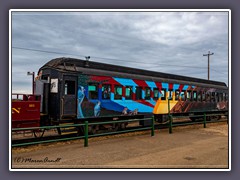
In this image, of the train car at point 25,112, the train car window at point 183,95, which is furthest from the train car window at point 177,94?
the train car at point 25,112

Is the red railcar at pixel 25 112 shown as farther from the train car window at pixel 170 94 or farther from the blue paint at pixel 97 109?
the train car window at pixel 170 94

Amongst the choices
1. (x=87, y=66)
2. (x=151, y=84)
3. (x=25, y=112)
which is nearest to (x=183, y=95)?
(x=151, y=84)

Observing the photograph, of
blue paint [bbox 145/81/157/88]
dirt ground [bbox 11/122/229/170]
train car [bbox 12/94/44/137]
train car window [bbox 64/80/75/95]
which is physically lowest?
dirt ground [bbox 11/122/229/170]

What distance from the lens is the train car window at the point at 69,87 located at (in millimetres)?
12445

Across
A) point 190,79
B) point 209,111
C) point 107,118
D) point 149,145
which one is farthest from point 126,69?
point 209,111

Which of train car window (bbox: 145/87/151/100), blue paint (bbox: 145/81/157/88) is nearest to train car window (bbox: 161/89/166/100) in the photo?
blue paint (bbox: 145/81/157/88)

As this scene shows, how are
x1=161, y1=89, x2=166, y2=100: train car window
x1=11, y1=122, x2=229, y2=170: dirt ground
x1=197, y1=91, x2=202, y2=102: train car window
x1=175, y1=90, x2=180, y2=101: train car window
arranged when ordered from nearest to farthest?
x1=11, y1=122, x2=229, y2=170: dirt ground → x1=161, y1=89, x2=166, y2=100: train car window → x1=175, y1=90, x2=180, y2=101: train car window → x1=197, y1=91, x2=202, y2=102: train car window

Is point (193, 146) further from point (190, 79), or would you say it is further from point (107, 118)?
point (190, 79)

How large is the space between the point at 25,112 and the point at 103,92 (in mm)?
4260

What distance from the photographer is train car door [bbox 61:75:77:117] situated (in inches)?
483

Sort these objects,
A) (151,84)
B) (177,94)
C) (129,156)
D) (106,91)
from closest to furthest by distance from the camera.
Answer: (129,156) → (106,91) → (151,84) → (177,94)

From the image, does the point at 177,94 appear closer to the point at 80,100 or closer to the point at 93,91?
the point at 93,91

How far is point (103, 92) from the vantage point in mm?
13922

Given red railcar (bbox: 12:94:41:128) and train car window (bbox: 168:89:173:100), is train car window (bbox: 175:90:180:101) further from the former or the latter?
red railcar (bbox: 12:94:41:128)
